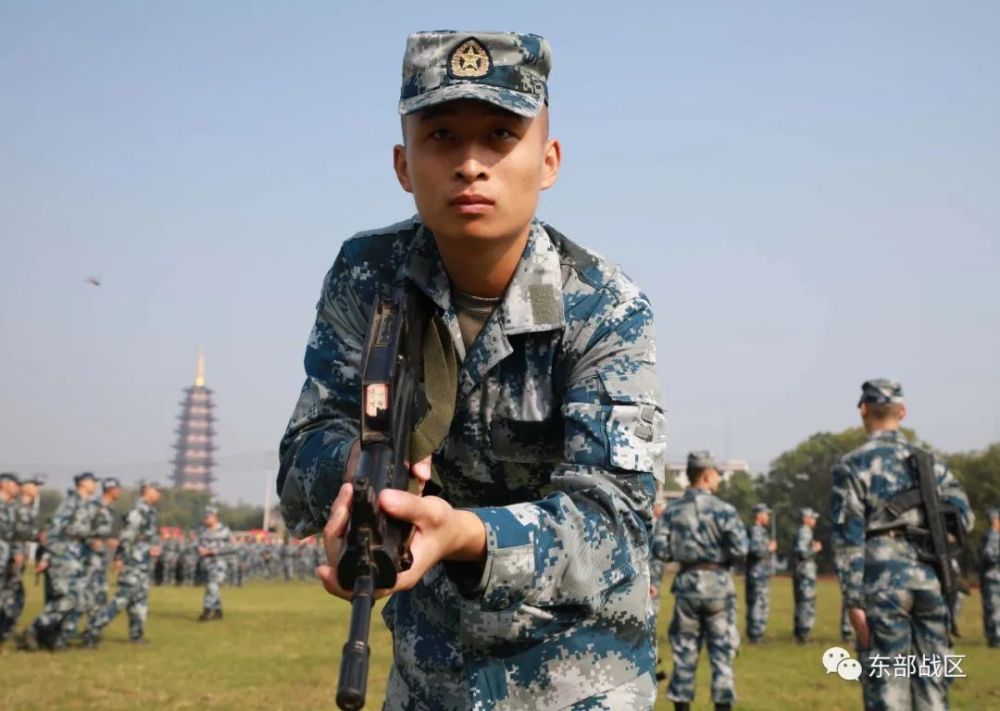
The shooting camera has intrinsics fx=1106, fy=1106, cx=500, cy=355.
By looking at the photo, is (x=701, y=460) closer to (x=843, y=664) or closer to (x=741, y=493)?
(x=843, y=664)

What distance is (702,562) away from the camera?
12.7 m

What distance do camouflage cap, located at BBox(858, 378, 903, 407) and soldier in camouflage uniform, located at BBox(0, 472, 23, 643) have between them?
1243 centimetres

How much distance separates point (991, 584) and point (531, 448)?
19.0 meters

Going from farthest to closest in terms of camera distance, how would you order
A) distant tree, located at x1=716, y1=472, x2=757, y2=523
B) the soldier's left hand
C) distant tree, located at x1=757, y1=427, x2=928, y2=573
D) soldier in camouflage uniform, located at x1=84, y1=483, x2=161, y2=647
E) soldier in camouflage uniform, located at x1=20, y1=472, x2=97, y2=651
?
distant tree, located at x1=716, y1=472, x2=757, y2=523 → distant tree, located at x1=757, y1=427, x2=928, y2=573 → soldier in camouflage uniform, located at x1=84, y1=483, x2=161, y2=647 → soldier in camouflage uniform, located at x1=20, y1=472, x2=97, y2=651 → the soldier's left hand

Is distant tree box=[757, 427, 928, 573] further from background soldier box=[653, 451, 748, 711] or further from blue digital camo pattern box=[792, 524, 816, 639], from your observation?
background soldier box=[653, 451, 748, 711]

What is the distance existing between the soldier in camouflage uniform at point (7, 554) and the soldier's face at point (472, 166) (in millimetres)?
15321

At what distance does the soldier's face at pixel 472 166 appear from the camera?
7.35 feet

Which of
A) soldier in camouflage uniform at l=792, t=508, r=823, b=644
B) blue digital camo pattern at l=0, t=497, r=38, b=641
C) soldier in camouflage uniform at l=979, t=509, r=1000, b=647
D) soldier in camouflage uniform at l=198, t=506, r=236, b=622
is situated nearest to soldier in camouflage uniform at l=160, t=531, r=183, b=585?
soldier in camouflage uniform at l=198, t=506, r=236, b=622

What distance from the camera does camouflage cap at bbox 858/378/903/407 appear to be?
27.9 ft

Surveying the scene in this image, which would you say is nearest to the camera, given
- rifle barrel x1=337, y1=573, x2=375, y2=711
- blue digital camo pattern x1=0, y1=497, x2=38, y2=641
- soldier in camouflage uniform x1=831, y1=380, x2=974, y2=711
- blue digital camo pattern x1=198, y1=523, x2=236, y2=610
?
rifle barrel x1=337, y1=573, x2=375, y2=711

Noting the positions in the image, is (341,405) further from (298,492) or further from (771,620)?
(771,620)

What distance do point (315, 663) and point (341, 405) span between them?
1332cm

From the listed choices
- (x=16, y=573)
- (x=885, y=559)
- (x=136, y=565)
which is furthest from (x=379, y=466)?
(x=136, y=565)

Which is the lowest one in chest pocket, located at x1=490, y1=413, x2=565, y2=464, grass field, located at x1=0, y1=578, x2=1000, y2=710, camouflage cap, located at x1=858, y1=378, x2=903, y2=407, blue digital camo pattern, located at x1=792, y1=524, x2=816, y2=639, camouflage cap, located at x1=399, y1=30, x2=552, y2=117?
grass field, located at x1=0, y1=578, x2=1000, y2=710
